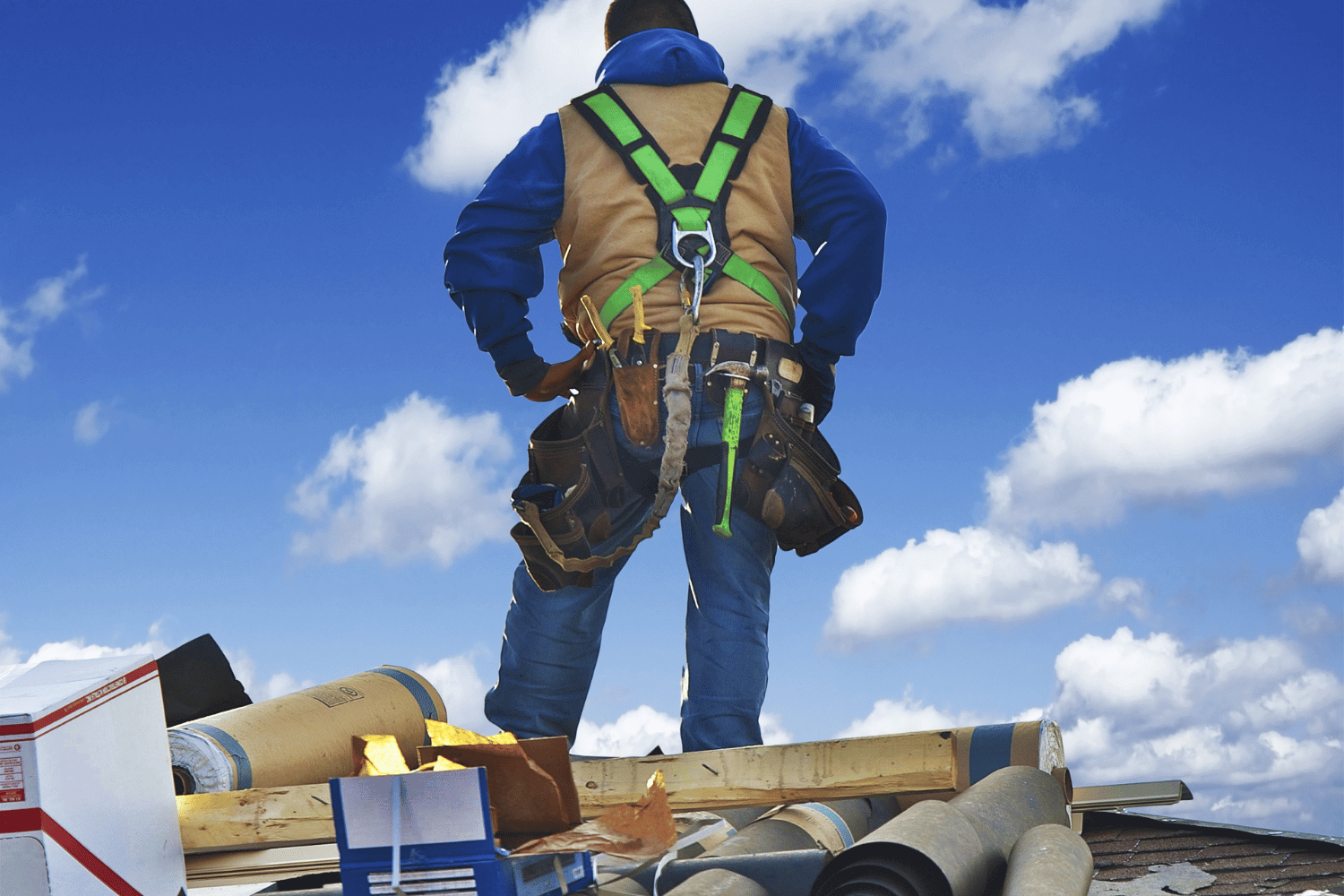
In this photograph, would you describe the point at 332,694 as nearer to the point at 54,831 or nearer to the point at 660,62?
the point at 54,831

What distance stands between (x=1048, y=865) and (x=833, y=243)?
2457 mm

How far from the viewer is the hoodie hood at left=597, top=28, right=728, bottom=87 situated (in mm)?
4086

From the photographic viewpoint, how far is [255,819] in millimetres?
3213

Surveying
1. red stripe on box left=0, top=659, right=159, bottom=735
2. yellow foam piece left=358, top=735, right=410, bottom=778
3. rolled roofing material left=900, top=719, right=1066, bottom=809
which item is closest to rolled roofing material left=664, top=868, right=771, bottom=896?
yellow foam piece left=358, top=735, right=410, bottom=778

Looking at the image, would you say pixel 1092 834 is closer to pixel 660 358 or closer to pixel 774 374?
pixel 774 374

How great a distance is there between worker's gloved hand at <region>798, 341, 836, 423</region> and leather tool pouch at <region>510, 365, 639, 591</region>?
0.72 meters

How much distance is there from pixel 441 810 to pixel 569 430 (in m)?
2.08

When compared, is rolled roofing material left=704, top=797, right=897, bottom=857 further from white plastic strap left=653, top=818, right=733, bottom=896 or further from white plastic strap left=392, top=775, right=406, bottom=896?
white plastic strap left=392, top=775, right=406, bottom=896

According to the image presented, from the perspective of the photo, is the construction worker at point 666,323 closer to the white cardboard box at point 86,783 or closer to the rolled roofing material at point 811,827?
the rolled roofing material at point 811,827

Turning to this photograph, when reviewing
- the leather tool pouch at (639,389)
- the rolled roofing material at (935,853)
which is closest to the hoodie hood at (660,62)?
the leather tool pouch at (639,389)

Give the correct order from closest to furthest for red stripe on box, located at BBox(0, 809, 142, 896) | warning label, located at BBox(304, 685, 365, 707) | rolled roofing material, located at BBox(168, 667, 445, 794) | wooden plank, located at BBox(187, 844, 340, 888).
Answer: red stripe on box, located at BBox(0, 809, 142, 896), wooden plank, located at BBox(187, 844, 340, 888), rolled roofing material, located at BBox(168, 667, 445, 794), warning label, located at BBox(304, 685, 365, 707)

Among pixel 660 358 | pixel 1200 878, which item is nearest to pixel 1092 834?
pixel 1200 878

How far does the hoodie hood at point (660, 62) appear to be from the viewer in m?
4.09

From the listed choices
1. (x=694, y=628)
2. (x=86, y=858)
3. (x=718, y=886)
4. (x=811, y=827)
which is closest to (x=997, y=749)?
(x=811, y=827)
